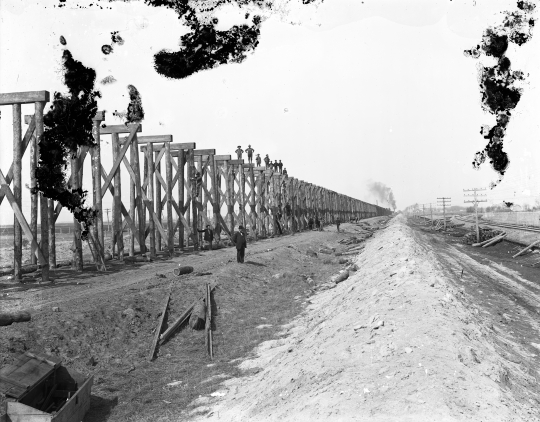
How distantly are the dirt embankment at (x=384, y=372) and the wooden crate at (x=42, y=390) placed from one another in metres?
1.29

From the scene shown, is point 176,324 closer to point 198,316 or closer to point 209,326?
point 198,316

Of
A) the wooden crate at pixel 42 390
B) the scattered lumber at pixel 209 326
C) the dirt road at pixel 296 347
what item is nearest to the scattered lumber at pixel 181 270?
the dirt road at pixel 296 347

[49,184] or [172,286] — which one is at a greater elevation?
[49,184]

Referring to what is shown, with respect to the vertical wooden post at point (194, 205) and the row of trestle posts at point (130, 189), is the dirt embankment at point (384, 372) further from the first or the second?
the vertical wooden post at point (194, 205)

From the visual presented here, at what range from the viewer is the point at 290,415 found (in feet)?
12.1

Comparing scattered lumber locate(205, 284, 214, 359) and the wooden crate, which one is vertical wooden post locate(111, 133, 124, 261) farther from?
the wooden crate

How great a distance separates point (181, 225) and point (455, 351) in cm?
1500

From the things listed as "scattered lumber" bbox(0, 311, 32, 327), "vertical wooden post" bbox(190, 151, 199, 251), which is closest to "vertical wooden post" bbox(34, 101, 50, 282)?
"scattered lumber" bbox(0, 311, 32, 327)

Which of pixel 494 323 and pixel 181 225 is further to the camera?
pixel 181 225

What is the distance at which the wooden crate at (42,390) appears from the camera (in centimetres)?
411

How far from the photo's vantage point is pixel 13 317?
6707mm

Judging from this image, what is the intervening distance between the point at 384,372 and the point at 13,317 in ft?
18.5

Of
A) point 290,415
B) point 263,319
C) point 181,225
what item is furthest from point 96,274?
point 290,415

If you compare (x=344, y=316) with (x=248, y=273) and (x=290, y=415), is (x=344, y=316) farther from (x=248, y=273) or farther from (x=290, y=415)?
(x=248, y=273)
